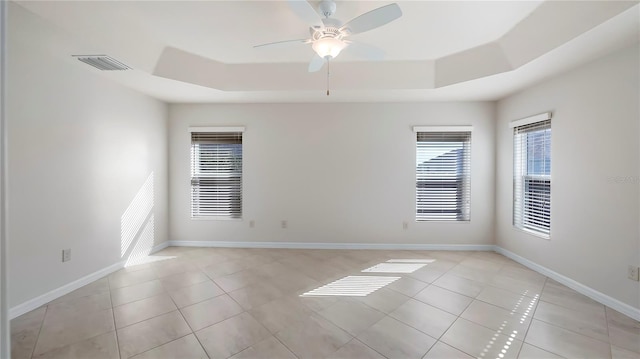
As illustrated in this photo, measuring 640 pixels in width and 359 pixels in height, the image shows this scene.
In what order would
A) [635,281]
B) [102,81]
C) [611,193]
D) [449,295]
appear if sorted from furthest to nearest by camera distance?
[102,81] < [449,295] < [611,193] < [635,281]

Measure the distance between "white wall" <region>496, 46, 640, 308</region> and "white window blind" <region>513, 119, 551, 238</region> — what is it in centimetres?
15

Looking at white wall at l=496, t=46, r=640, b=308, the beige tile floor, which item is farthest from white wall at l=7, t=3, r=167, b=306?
white wall at l=496, t=46, r=640, b=308

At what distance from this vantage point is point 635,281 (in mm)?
2203

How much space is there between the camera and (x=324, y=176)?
412 centimetres

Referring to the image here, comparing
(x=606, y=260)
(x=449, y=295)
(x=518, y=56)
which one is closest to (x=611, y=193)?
(x=606, y=260)

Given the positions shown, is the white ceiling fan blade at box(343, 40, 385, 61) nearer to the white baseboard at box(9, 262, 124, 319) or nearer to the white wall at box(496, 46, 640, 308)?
the white wall at box(496, 46, 640, 308)

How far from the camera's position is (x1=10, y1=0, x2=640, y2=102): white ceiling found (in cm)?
211

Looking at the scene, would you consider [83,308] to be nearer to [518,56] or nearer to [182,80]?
[182,80]

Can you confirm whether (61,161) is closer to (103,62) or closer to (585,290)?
(103,62)

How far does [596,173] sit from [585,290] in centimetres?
121

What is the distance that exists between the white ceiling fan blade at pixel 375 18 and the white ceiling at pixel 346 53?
0.41m

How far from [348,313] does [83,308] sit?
7.94 ft

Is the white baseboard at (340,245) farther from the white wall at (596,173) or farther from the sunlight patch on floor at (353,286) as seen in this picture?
the sunlight patch on floor at (353,286)

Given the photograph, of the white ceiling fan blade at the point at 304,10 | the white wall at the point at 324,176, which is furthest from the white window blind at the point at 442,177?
the white ceiling fan blade at the point at 304,10
